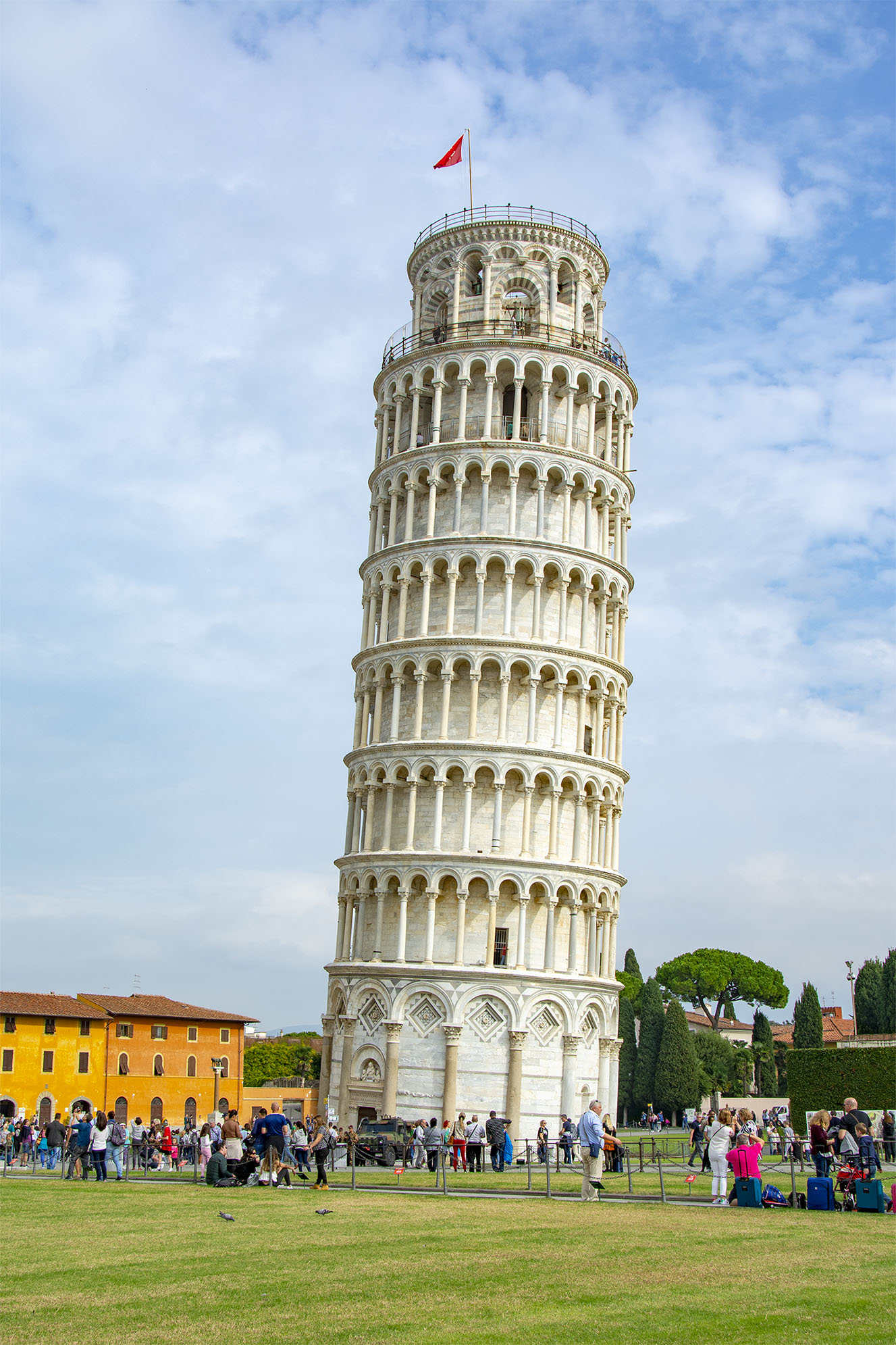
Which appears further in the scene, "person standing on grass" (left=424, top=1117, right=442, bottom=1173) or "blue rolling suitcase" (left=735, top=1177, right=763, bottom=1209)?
"person standing on grass" (left=424, top=1117, right=442, bottom=1173)

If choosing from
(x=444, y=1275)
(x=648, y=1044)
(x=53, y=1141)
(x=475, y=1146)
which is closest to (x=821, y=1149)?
(x=444, y=1275)

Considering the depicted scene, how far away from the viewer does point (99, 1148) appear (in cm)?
3153

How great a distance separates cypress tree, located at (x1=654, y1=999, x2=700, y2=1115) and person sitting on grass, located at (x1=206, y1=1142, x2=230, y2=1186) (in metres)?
65.8

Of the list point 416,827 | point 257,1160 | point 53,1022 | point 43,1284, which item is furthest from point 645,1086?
point 43,1284

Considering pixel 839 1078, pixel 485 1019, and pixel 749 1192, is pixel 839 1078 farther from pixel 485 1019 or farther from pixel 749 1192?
pixel 749 1192

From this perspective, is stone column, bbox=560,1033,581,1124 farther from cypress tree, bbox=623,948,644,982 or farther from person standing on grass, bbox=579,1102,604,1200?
cypress tree, bbox=623,948,644,982

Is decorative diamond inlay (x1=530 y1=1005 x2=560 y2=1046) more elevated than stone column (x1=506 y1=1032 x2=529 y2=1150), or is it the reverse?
decorative diamond inlay (x1=530 y1=1005 x2=560 y2=1046)

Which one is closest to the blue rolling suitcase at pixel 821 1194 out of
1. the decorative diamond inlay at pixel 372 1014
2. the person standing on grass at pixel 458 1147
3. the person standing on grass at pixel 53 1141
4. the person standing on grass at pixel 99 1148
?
the person standing on grass at pixel 458 1147

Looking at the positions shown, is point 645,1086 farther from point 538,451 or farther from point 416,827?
point 538,451

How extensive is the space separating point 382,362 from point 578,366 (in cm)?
980

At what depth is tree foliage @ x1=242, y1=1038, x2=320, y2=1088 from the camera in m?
124

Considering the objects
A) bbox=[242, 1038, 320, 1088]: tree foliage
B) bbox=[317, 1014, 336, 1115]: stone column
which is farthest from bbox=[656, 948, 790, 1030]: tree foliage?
bbox=[317, 1014, 336, 1115]: stone column

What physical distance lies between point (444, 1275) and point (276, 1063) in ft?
381

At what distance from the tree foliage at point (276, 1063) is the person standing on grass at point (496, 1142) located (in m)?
87.2
